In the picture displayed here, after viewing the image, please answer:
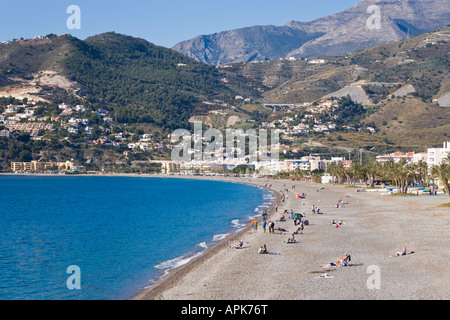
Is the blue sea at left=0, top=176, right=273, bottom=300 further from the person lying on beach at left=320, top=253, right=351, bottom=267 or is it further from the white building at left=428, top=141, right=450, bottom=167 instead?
the white building at left=428, top=141, right=450, bottom=167

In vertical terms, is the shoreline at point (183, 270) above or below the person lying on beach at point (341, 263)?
below

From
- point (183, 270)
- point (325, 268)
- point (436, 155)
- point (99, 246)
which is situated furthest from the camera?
point (436, 155)

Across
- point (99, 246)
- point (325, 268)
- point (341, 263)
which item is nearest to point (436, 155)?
point (99, 246)

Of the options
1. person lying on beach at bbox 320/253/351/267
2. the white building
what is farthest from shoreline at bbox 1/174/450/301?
the white building

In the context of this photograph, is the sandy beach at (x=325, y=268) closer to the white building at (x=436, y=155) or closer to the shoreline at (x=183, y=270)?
the shoreline at (x=183, y=270)

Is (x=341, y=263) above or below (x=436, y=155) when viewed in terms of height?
below

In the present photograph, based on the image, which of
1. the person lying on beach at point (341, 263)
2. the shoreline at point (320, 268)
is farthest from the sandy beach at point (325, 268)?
the person lying on beach at point (341, 263)

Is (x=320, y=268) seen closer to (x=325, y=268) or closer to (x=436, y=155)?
(x=325, y=268)
